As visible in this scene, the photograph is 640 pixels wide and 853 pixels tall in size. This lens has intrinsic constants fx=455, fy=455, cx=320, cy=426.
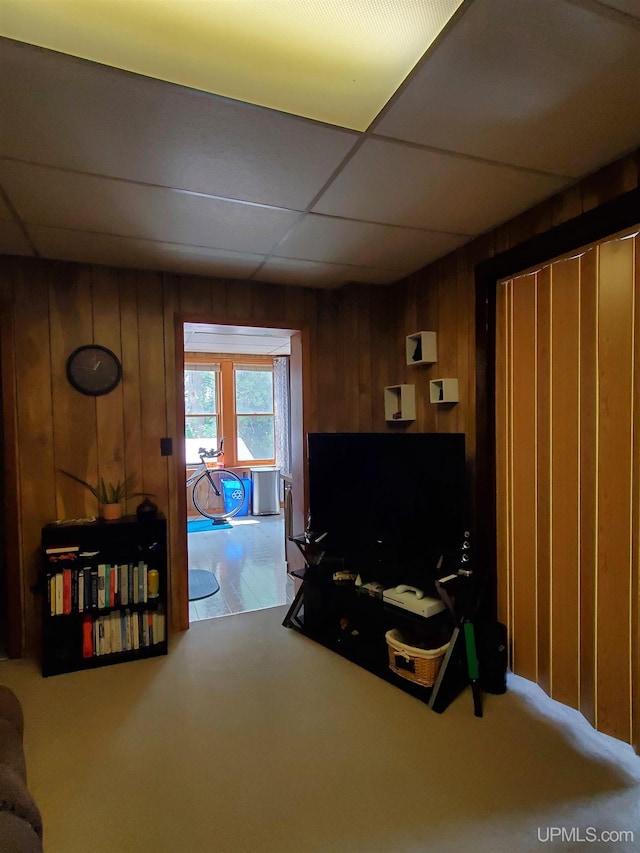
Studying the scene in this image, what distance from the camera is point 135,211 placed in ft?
7.00

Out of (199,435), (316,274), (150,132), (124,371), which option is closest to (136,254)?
(124,371)

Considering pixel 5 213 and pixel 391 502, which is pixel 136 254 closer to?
pixel 5 213

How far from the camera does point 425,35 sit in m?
1.18

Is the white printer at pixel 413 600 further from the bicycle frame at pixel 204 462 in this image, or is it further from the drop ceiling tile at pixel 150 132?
the bicycle frame at pixel 204 462

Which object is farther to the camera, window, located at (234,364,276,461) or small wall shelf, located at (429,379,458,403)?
window, located at (234,364,276,461)

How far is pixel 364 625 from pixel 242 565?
2009mm

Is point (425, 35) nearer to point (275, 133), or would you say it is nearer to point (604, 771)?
point (275, 133)

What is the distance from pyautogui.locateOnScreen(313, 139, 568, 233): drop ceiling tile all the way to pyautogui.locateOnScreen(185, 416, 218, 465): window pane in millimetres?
5248

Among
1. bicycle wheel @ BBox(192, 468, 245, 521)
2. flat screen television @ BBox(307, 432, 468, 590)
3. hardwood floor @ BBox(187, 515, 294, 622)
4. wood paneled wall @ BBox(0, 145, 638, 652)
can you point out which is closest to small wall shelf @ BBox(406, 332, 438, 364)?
wood paneled wall @ BBox(0, 145, 638, 652)

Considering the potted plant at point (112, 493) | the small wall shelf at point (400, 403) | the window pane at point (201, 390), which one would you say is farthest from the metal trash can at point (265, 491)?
the potted plant at point (112, 493)

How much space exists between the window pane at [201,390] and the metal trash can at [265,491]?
3.97 ft

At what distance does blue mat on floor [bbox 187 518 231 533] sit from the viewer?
20.0ft

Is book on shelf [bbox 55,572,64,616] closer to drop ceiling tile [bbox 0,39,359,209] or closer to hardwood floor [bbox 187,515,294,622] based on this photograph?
hardwood floor [bbox 187,515,294,622]

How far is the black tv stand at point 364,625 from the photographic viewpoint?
7.37ft
